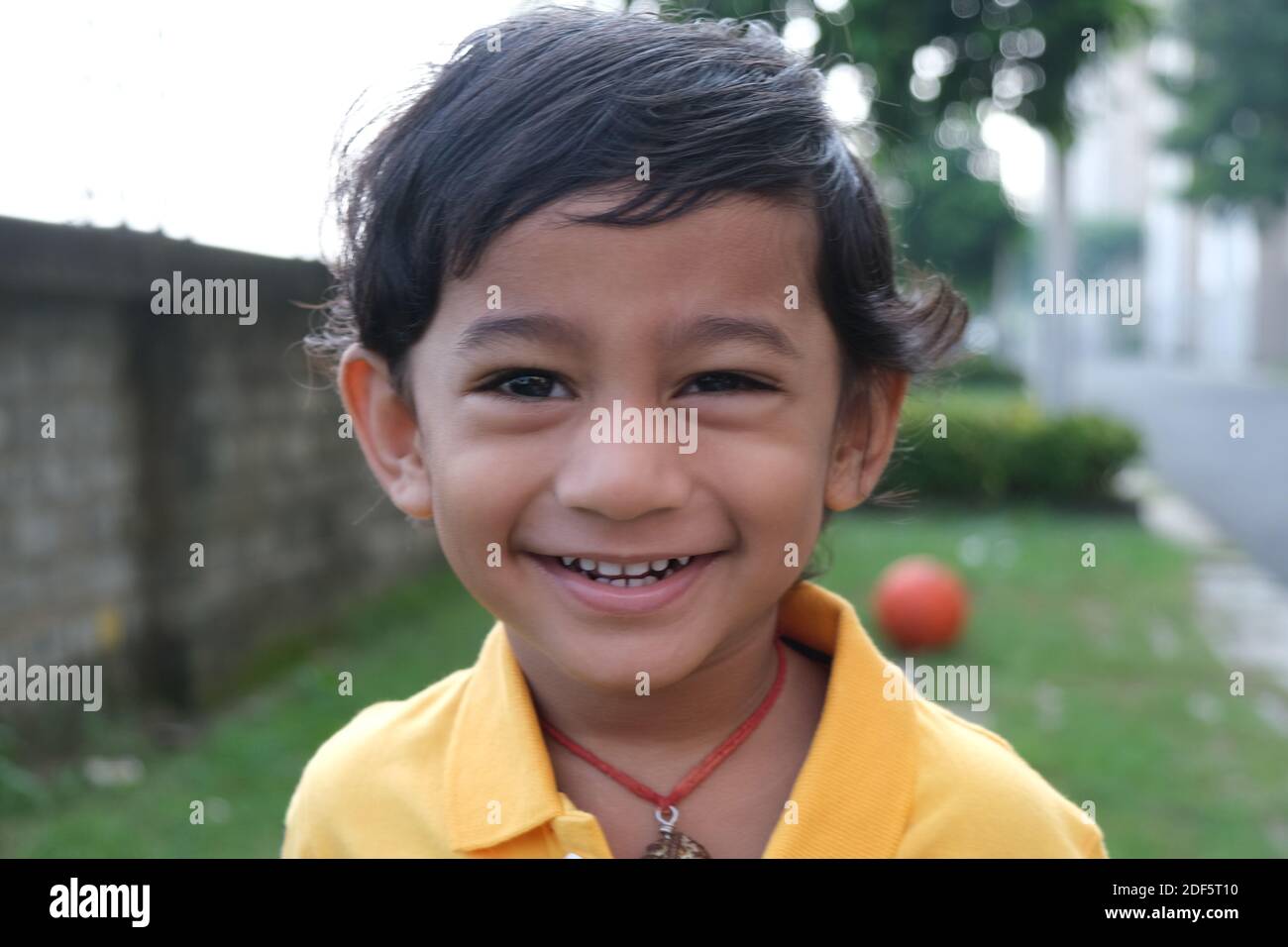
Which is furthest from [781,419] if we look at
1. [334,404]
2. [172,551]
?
[334,404]

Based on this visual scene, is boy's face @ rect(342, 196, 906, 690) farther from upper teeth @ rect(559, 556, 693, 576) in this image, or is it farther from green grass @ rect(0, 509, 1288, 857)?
green grass @ rect(0, 509, 1288, 857)

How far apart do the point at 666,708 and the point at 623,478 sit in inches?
14.0

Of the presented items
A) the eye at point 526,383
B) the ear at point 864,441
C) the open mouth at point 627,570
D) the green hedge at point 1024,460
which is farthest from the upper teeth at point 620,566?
the green hedge at point 1024,460

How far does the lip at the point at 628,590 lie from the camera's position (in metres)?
1.34

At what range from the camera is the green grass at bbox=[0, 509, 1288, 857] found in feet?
11.9

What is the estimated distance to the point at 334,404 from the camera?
5961 millimetres

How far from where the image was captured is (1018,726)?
4.61 m

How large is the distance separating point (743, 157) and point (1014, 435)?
9.22 metres

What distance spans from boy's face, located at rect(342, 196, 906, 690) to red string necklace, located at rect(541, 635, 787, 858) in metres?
0.16

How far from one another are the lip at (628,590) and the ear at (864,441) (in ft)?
0.79

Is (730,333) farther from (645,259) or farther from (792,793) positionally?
(792,793)

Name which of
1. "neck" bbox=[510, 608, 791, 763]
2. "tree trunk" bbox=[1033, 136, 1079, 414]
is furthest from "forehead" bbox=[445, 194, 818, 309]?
"tree trunk" bbox=[1033, 136, 1079, 414]

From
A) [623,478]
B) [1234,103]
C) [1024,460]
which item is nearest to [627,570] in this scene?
[623,478]

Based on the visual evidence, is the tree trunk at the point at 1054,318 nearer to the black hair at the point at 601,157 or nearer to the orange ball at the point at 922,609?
the orange ball at the point at 922,609
